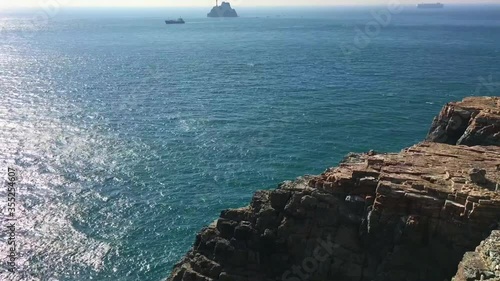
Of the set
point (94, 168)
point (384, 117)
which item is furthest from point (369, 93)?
point (94, 168)

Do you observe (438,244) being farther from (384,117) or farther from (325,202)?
(384,117)

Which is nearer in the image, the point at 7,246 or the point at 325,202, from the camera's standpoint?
the point at 325,202

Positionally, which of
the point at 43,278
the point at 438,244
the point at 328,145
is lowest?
the point at 43,278

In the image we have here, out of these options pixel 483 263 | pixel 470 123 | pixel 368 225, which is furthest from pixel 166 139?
pixel 483 263

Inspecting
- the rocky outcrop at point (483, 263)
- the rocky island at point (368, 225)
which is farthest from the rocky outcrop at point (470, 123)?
the rocky outcrop at point (483, 263)

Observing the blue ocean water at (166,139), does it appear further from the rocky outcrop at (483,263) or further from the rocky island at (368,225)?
the rocky outcrop at (483,263)

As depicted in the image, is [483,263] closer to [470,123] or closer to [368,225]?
[368,225]
